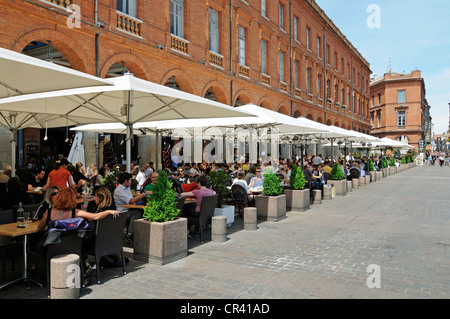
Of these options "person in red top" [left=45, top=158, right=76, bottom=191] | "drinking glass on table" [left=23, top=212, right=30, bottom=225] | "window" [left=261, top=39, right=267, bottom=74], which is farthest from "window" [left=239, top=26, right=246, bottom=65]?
"drinking glass on table" [left=23, top=212, right=30, bottom=225]

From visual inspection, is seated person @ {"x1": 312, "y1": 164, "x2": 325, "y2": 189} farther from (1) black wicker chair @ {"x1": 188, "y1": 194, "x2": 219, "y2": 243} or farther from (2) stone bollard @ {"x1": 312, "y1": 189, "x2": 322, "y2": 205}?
(1) black wicker chair @ {"x1": 188, "y1": 194, "x2": 219, "y2": 243}

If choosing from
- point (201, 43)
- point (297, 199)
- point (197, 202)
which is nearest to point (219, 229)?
point (197, 202)

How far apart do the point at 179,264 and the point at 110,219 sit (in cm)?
139

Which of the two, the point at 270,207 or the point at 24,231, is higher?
the point at 24,231

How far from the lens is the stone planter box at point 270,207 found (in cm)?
891

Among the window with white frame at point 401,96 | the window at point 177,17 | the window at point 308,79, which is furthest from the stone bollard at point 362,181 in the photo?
the window with white frame at point 401,96

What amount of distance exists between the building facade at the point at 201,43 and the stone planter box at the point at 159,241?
24.6 ft

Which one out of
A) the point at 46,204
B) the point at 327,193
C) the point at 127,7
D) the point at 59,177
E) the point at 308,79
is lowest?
the point at 327,193

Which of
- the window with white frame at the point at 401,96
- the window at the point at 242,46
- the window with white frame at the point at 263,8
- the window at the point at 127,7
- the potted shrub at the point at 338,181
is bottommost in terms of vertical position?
the potted shrub at the point at 338,181

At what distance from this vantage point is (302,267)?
17.9 ft

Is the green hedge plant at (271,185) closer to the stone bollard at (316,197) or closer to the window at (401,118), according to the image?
the stone bollard at (316,197)

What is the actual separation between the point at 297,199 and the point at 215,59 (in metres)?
10.5

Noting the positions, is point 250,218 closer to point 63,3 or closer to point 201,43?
point 63,3

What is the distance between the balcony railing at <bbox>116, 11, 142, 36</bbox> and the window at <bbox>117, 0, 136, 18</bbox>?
0.44 metres
